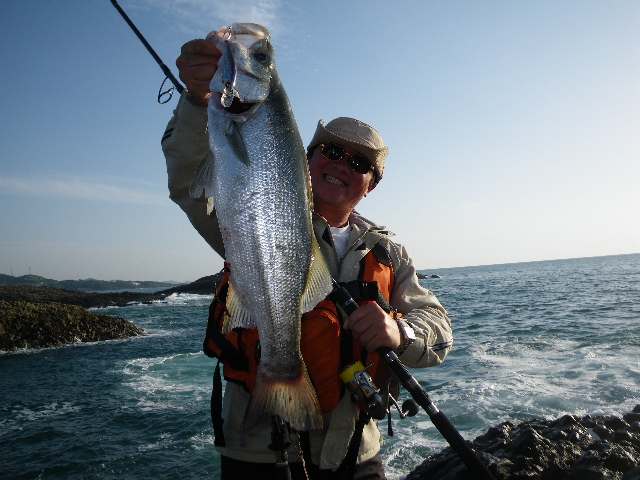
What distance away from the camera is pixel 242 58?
7.17ft

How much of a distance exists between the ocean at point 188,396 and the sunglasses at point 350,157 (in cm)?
492

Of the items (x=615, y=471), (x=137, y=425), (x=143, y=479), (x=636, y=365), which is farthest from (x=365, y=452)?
(x=636, y=365)

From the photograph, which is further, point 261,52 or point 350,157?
point 350,157

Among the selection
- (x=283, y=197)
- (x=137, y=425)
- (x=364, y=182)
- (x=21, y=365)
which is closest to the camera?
(x=283, y=197)

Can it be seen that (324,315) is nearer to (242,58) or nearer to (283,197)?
(283,197)

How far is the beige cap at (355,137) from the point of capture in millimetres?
3354

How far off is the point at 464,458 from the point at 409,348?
704 millimetres

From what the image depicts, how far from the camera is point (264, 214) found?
207 cm

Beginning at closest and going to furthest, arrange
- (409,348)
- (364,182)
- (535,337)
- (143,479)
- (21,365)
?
(409,348), (364,182), (143,479), (21,365), (535,337)

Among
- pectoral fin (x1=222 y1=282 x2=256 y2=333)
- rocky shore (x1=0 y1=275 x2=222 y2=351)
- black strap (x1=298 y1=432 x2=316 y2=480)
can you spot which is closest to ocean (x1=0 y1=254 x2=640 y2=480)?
rocky shore (x1=0 y1=275 x2=222 y2=351)

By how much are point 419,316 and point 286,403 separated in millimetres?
1237

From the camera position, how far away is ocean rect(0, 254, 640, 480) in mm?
7348

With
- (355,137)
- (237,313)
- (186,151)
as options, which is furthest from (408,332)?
(186,151)

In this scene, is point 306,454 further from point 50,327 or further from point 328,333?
point 50,327
